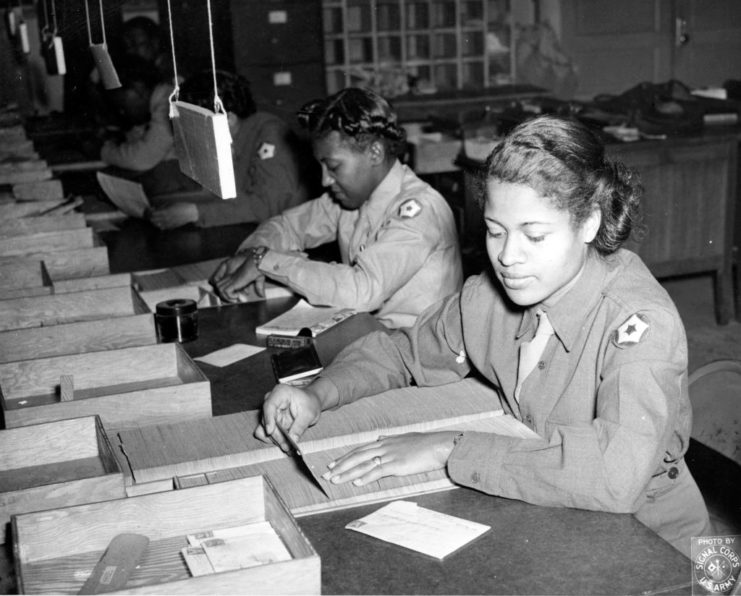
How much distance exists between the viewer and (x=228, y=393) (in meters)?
1.95

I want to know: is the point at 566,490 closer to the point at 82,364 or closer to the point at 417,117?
the point at 82,364

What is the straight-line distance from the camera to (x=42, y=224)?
3285 millimetres

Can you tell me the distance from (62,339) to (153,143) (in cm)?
266

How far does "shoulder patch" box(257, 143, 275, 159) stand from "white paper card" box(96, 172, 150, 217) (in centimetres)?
53

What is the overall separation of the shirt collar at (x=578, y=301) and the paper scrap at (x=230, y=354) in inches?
33.8

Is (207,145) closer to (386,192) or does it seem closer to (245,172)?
(386,192)

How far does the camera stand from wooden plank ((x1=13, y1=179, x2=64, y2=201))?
161 inches

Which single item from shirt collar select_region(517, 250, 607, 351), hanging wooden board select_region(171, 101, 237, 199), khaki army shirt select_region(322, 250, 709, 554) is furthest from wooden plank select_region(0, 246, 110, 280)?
shirt collar select_region(517, 250, 607, 351)

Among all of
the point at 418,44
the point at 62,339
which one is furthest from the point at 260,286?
the point at 418,44

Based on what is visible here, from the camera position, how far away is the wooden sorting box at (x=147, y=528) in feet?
3.80

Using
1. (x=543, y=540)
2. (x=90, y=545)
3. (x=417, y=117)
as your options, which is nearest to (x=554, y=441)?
(x=543, y=540)

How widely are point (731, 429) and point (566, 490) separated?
1.71ft

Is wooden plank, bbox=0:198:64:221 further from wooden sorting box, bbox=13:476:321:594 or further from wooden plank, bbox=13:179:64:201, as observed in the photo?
wooden sorting box, bbox=13:476:321:594

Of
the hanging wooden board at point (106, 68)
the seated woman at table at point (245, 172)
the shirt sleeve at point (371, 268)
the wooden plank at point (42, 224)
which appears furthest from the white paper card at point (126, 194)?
the shirt sleeve at point (371, 268)
